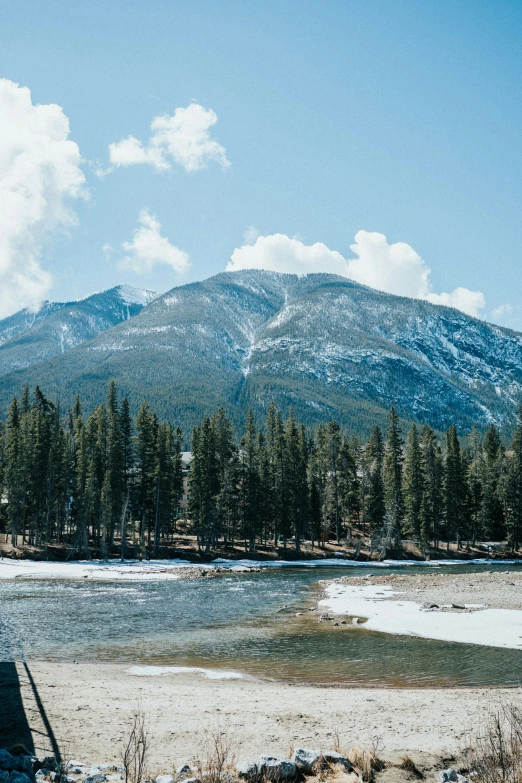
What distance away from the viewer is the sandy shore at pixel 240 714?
11185 millimetres

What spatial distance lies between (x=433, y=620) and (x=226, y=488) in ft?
168

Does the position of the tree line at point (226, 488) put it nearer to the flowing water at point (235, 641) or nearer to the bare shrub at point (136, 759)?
the flowing water at point (235, 641)

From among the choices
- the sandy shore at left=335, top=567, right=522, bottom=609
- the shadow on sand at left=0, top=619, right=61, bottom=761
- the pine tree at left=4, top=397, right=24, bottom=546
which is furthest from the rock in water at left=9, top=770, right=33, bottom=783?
the pine tree at left=4, top=397, right=24, bottom=546

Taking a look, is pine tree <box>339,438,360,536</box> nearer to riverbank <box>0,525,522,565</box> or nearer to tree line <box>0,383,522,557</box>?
tree line <box>0,383,522,557</box>

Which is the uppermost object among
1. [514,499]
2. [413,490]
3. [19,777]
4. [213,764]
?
[413,490]

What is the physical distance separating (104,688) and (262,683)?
4821 mm

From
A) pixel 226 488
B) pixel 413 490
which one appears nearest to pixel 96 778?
pixel 226 488

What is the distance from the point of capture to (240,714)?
1318cm

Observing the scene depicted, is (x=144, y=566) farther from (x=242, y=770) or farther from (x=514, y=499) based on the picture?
(x=514, y=499)

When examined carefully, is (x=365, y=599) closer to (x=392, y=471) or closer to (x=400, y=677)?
(x=400, y=677)

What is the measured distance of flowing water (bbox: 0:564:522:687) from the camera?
18734 mm

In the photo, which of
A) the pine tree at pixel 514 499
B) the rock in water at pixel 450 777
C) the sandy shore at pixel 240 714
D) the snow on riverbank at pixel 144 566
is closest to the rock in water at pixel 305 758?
the sandy shore at pixel 240 714

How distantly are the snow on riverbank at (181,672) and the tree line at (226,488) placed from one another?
4798 centimetres

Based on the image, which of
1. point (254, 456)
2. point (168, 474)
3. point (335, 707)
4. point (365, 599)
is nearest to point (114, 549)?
point (168, 474)
